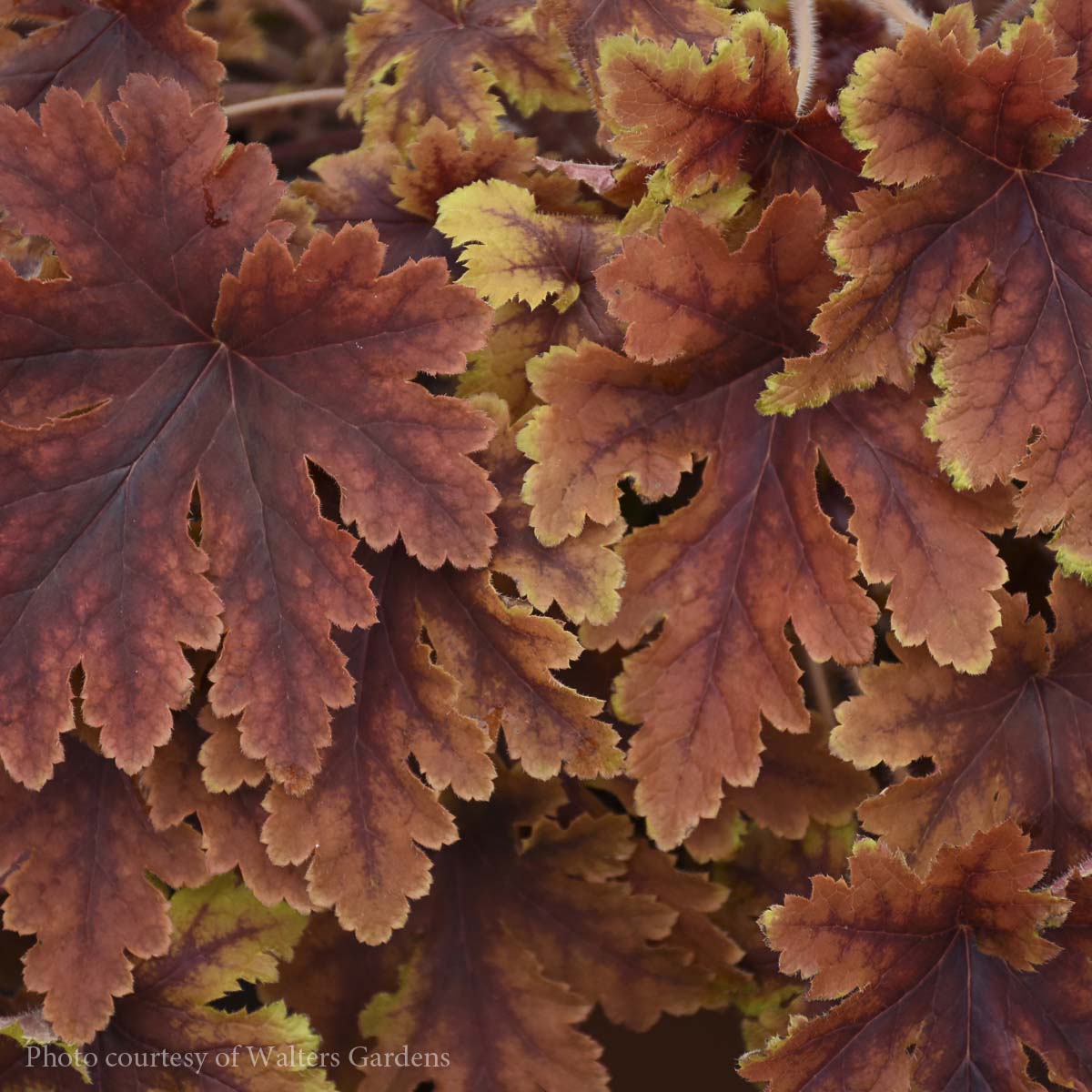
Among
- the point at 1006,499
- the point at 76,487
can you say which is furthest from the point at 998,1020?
the point at 76,487

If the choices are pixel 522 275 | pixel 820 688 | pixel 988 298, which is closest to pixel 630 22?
pixel 522 275

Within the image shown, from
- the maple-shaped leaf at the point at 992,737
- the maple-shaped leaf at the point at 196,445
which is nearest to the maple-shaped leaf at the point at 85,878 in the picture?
the maple-shaped leaf at the point at 196,445

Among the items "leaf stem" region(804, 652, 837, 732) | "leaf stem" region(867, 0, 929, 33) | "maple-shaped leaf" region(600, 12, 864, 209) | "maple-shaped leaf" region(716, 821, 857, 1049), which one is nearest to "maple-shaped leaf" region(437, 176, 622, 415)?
"maple-shaped leaf" region(600, 12, 864, 209)

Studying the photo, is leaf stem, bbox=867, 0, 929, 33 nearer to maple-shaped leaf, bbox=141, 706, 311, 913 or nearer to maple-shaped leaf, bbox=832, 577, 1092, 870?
maple-shaped leaf, bbox=832, 577, 1092, 870

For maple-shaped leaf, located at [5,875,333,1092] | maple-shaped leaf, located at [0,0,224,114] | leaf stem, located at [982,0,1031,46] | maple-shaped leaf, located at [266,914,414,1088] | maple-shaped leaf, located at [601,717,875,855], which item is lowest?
maple-shaped leaf, located at [266,914,414,1088]

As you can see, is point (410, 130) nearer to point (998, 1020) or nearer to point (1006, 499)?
point (1006, 499)

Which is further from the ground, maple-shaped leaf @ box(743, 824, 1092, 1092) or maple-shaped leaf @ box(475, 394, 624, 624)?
maple-shaped leaf @ box(475, 394, 624, 624)
